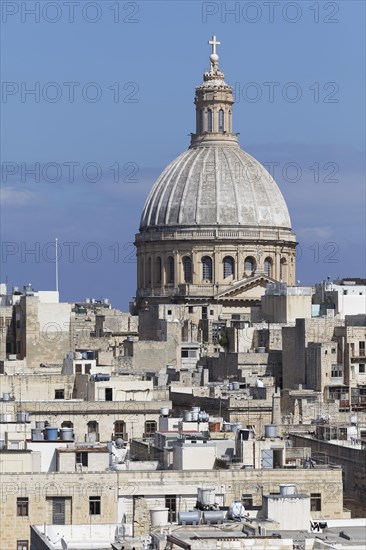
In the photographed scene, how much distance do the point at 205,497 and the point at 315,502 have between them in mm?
4434

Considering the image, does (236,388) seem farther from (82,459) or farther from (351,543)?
(351,543)

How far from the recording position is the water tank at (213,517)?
36.6 metres

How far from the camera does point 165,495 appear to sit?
140ft

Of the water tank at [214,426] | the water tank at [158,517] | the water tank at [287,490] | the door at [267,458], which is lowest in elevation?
the water tank at [158,517]

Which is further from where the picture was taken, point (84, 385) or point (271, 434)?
point (84, 385)

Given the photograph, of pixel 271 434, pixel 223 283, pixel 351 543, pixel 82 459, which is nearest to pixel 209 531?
pixel 351 543

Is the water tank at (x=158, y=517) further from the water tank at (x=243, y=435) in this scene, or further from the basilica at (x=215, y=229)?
the basilica at (x=215, y=229)

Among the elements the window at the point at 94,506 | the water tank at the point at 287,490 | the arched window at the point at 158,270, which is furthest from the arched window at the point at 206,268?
the water tank at the point at 287,490

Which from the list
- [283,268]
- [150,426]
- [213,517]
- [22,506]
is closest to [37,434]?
[22,506]

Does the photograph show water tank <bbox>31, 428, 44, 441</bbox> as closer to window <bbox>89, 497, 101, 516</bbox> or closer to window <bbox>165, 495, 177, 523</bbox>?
window <bbox>89, 497, 101, 516</bbox>

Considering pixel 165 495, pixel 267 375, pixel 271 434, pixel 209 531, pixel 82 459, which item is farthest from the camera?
pixel 267 375

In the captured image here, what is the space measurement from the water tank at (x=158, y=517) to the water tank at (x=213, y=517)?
1.24 m

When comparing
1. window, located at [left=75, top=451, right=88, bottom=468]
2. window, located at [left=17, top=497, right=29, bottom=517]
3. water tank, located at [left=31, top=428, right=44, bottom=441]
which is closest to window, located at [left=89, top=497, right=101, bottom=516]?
window, located at [left=17, top=497, right=29, bottom=517]

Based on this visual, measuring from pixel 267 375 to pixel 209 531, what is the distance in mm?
47530
